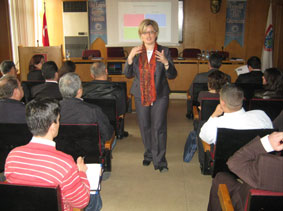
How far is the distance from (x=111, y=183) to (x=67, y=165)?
1627mm

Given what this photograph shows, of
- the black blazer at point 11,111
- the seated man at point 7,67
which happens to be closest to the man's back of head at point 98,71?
the black blazer at point 11,111

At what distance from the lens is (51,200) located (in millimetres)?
1215

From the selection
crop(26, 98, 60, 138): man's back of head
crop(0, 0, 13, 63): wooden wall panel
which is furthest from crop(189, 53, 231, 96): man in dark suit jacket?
crop(0, 0, 13, 63): wooden wall panel

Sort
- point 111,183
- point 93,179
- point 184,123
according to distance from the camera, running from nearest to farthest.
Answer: point 93,179
point 111,183
point 184,123

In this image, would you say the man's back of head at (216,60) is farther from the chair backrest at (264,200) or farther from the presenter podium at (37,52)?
the presenter podium at (37,52)

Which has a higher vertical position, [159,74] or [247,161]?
[159,74]

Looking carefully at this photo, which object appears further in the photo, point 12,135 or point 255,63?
point 255,63

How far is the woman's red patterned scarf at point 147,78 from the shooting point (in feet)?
9.26

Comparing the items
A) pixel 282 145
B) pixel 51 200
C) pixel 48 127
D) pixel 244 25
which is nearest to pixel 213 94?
pixel 282 145

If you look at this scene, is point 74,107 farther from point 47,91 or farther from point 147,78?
point 47,91

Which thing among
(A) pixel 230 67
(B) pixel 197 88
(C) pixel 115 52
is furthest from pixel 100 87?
(C) pixel 115 52

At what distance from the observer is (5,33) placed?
6262 mm

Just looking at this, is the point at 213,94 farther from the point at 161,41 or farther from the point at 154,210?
the point at 161,41

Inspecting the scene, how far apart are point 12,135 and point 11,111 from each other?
25cm
